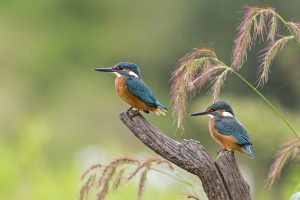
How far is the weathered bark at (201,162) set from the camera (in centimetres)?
466

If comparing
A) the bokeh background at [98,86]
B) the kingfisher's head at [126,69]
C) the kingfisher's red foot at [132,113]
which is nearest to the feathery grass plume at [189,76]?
the kingfisher's red foot at [132,113]

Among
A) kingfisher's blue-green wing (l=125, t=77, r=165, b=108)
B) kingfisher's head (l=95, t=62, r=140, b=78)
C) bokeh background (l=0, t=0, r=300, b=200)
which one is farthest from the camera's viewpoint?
bokeh background (l=0, t=0, r=300, b=200)

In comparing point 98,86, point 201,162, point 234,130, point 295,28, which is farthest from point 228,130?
point 98,86

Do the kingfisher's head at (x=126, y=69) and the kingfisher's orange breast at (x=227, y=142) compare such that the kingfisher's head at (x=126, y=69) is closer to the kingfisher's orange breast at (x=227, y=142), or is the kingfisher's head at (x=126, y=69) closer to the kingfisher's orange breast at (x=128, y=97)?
the kingfisher's orange breast at (x=128, y=97)

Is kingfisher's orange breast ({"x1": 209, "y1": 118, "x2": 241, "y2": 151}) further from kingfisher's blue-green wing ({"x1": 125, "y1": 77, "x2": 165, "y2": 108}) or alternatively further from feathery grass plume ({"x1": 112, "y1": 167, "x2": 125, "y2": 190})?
feathery grass plume ({"x1": 112, "y1": 167, "x2": 125, "y2": 190})

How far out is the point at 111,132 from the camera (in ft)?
73.6

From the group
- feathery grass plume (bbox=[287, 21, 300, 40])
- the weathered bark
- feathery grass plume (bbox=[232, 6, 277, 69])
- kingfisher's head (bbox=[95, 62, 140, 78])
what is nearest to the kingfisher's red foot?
the weathered bark

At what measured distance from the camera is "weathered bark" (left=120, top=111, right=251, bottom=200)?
4.66 metres

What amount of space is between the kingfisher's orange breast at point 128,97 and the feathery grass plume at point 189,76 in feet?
1.59

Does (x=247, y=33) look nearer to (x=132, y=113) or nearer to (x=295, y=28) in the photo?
(x=295, y=28)

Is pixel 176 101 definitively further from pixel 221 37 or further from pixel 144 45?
pixel 144 45

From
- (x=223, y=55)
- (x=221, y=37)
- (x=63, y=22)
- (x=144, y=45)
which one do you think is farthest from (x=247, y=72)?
(x=63, y=22)

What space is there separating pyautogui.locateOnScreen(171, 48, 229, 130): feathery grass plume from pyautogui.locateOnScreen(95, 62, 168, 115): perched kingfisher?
452mm

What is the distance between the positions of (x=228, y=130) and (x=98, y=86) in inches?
884
